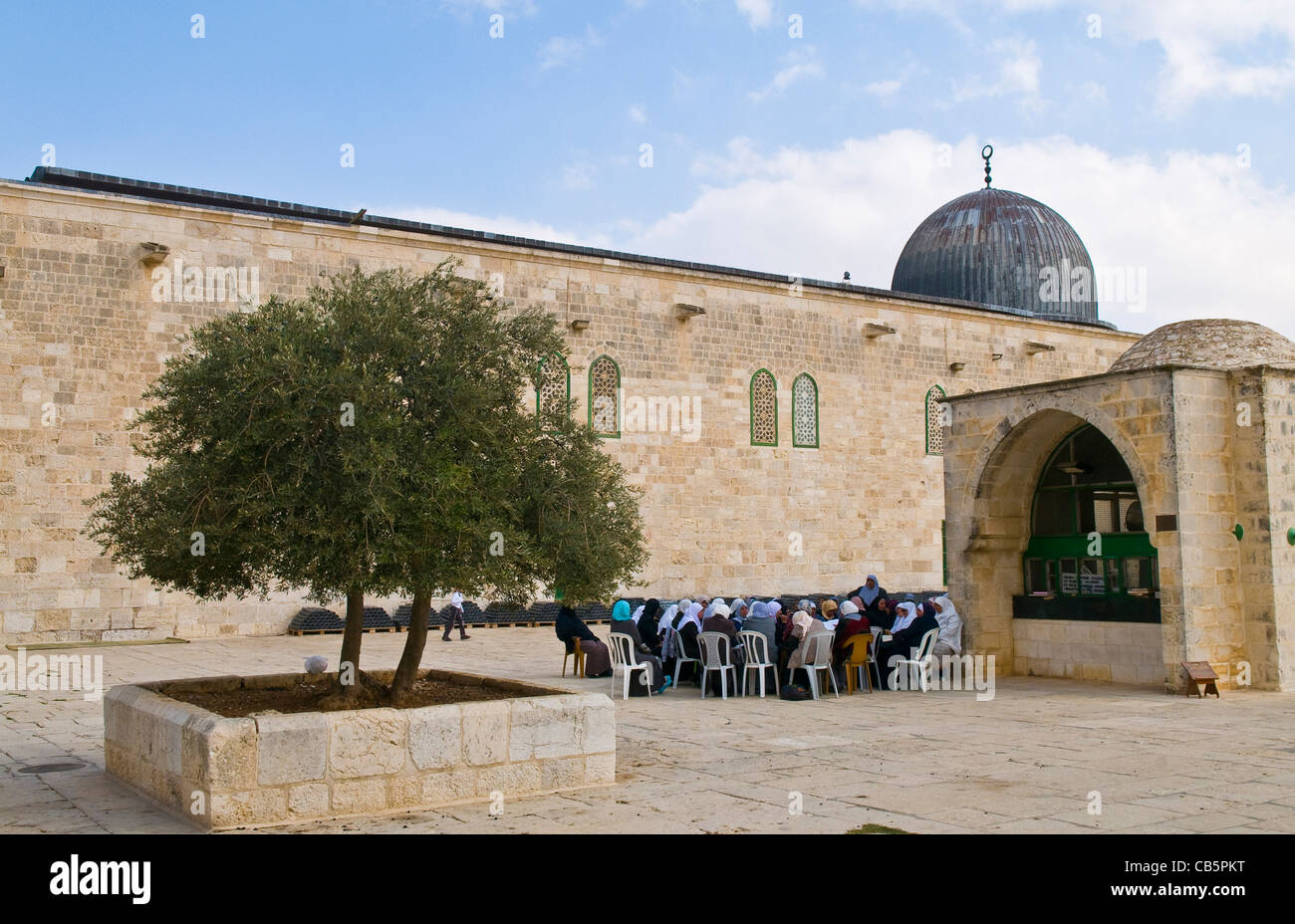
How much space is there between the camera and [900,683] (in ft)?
37.9

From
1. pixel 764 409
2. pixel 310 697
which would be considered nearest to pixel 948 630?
pixel 310 697

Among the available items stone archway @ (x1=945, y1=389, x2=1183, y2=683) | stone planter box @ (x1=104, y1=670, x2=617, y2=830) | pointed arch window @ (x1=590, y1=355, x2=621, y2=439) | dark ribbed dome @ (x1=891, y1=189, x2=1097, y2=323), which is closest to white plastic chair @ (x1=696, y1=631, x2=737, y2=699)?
stone archway @ (x1=945, y1=389, x2=1183, y2=683)

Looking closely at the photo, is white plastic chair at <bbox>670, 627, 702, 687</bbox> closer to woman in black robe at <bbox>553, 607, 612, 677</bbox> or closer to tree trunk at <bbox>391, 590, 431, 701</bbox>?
woman in black robe at <bbox>553, 607, 612, 677</bbox>

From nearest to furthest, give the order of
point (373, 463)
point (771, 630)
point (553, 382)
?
1. point (373, 463)
2. point (553, 382)
3. point (771, 630)

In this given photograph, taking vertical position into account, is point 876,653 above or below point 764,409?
below

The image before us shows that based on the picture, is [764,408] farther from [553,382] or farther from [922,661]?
[553,382]

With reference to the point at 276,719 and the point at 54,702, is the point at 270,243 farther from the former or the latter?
the point at 276,719

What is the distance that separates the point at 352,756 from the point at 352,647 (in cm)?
142

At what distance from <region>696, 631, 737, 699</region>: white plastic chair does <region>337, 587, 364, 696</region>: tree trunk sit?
4.31 meters

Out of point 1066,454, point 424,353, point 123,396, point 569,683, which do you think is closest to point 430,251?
point 123,396

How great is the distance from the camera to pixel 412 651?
7184 millimetres

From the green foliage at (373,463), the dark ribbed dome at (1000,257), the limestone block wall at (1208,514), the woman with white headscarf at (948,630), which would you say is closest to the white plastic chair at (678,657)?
the woman with white headscarf at (948,630)

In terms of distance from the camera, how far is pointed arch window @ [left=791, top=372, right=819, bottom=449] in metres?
22.3

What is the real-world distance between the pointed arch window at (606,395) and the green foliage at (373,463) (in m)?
12.8
